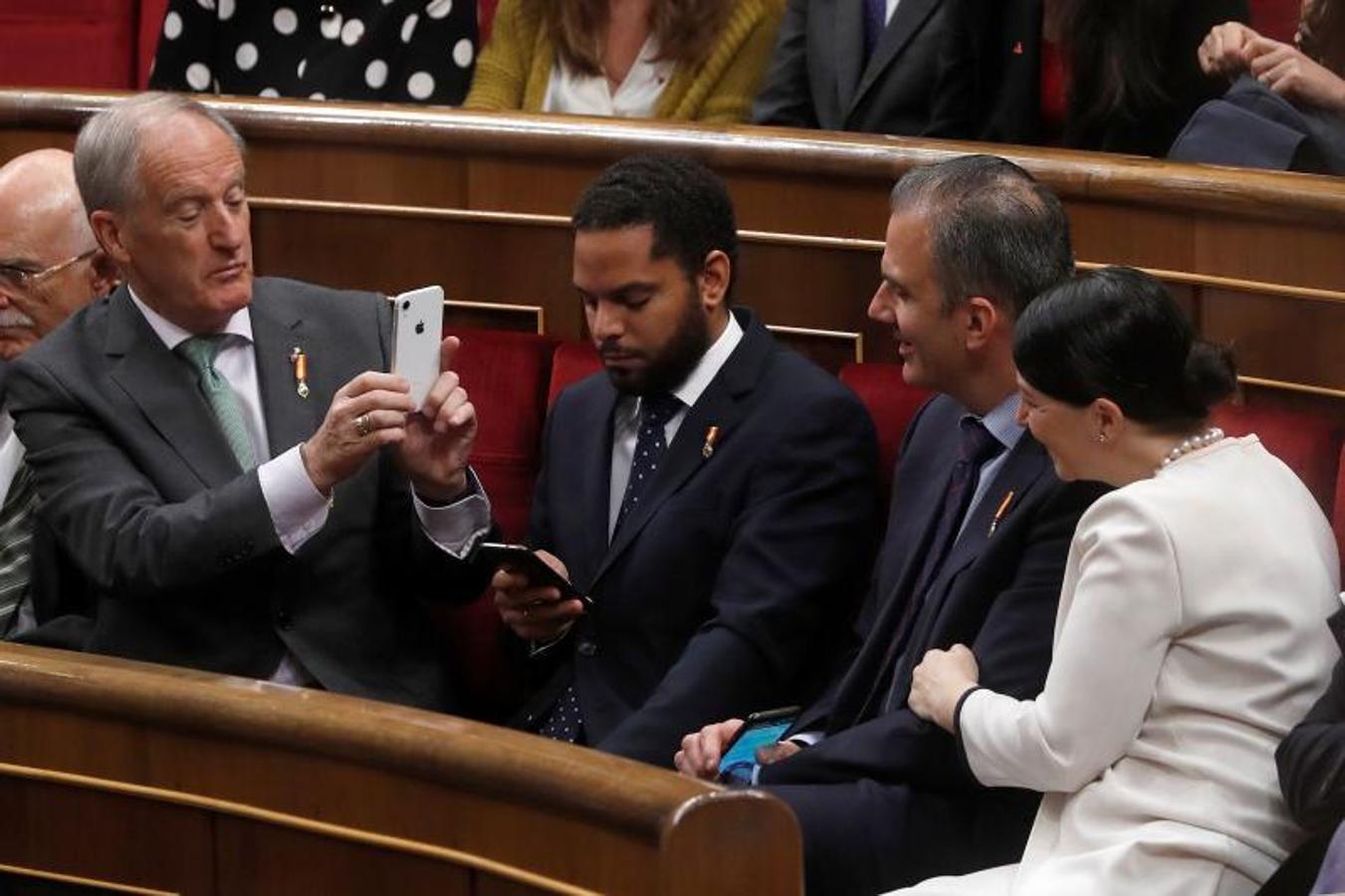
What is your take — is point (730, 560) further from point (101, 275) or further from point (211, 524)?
point (101, 275)

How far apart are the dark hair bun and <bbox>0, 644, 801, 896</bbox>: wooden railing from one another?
417mm

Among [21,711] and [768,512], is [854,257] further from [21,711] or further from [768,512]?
[21,711]

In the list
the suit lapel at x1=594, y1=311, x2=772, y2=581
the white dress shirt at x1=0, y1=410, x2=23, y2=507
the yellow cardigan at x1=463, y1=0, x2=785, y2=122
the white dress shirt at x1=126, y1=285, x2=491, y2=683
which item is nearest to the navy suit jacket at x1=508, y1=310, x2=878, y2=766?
the suit lapel at x1=594, y1=311, x2=772, y2=581

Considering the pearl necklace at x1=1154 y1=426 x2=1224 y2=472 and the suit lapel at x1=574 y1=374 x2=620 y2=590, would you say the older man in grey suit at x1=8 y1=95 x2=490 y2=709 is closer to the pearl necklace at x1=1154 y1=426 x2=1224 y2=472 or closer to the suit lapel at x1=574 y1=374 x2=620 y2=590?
the suit lapel at x1=574 y1=374 x2=620 y2=590

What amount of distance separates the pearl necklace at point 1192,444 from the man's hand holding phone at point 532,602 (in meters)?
0.57

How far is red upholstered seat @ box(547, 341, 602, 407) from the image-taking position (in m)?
2.15

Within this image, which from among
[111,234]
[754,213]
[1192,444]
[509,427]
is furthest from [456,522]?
[1192,444]

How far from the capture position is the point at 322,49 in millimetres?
2779

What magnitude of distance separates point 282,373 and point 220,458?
88 mm

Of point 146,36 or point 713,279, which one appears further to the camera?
point 146,36

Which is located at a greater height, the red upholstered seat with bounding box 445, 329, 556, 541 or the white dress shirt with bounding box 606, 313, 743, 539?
the white dress shirt with bounding box 606, 313, 743, 539

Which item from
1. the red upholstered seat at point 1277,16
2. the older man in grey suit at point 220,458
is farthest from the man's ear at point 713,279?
the red upholstered seat at point 1277,16

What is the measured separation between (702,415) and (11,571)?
599 millimetres

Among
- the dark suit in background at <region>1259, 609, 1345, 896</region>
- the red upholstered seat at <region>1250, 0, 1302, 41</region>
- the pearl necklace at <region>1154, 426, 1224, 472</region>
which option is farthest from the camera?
the red upholstered seat at <region>1250, 0, 1302, 41</region>
